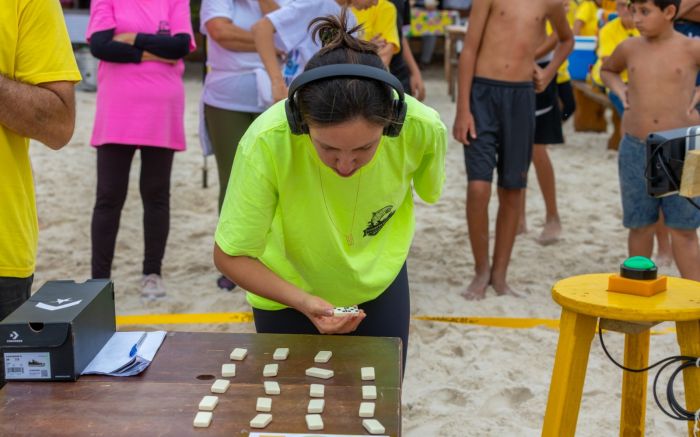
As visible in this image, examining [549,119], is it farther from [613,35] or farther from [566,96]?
[566,96]

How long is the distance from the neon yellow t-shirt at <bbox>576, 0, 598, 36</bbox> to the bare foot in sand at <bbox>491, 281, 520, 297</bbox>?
5.43 meters

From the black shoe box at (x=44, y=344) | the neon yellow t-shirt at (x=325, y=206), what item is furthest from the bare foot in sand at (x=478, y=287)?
the black shoe box at (x=44, y=344)

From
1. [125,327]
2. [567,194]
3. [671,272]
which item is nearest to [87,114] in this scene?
[567,194]

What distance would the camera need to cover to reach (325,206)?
8.14 ft

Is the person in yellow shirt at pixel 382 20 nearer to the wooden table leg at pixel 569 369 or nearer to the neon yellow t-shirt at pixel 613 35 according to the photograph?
the neon yellow t-shirt at pixel 613 35

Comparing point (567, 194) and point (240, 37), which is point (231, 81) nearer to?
point (240, 37)

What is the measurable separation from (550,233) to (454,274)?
975 millimetres

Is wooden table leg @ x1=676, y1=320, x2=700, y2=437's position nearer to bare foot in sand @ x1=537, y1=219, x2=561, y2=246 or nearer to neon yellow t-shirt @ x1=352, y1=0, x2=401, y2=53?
neon yellow t-shirt @ x1=352, y1=0, x2=401, y2=53

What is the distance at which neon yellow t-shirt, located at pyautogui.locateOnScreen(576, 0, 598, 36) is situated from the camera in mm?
9695

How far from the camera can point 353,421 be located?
1878mm

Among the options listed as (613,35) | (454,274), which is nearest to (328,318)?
(454,274)

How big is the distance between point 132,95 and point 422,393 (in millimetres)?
2061

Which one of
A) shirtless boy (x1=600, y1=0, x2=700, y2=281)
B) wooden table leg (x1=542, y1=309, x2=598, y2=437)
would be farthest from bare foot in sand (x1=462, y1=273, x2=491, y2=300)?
wooden table leg (x1=542, y1=309, x2=598, y2=437)

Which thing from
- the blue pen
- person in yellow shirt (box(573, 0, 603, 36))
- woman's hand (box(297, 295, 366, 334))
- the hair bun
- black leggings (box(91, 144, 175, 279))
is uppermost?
the hair bun
